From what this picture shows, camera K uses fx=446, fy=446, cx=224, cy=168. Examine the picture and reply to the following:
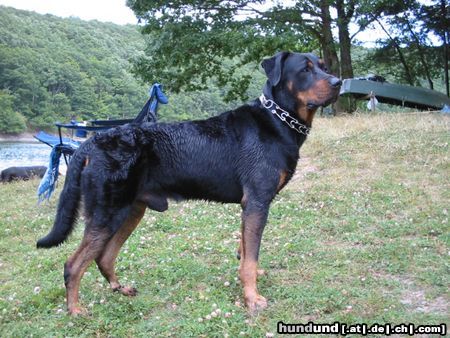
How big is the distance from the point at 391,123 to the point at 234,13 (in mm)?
8508

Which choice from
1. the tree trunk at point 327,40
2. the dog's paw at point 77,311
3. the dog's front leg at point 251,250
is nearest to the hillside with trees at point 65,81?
the tree trunk at point 327,40

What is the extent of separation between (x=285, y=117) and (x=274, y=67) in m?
0.50

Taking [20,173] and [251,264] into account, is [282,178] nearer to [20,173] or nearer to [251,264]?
[251,264]

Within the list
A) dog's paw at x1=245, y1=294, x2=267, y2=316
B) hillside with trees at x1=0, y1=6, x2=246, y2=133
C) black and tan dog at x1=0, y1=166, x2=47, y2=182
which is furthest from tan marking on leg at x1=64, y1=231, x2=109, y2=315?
hillside with trees at x1=0, y1=6, x2=246, y2=133

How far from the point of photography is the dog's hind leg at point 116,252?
4277 mm

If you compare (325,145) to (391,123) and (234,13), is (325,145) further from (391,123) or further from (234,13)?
(234,13)

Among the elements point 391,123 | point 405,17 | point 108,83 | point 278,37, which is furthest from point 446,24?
point 108,83

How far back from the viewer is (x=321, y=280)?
14.1 feet

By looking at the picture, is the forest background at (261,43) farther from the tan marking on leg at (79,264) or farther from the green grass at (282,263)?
the tan marking on leg at (79,264)

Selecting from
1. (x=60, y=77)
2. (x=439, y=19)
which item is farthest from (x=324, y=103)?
(x=60, y=77)

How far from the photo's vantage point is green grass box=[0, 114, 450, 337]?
3.69 meters

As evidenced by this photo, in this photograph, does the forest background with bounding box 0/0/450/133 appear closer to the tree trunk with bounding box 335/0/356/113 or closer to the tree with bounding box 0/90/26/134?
the tree trunk with bounding box 335/0/356/113

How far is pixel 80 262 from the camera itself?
391 cm

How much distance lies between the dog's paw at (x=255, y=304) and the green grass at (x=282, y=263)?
9 centimetres
